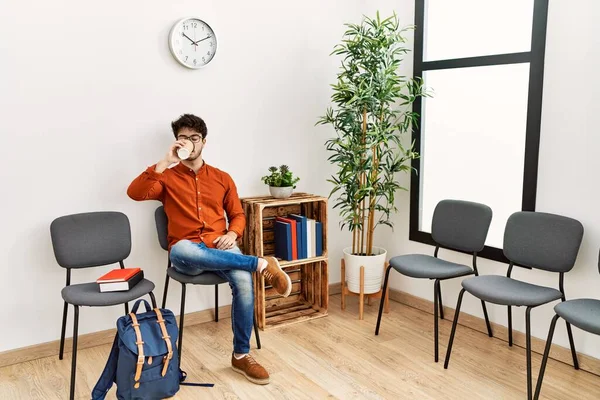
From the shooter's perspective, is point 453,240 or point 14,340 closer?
point 14,340

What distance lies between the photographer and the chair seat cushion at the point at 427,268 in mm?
2992

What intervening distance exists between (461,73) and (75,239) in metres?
2.57

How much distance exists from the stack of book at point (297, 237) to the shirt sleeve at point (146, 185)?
873 millimetres

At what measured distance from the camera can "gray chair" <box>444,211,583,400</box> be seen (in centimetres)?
260

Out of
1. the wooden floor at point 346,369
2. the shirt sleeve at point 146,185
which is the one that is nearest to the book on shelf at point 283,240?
the wooden floor at point 346,369

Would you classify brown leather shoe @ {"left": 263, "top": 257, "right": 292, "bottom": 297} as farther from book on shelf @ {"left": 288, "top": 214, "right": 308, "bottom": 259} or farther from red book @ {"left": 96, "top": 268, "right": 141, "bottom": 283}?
red book @ {"left": 96, "top": 268, "right": 141, "bottom": 283}

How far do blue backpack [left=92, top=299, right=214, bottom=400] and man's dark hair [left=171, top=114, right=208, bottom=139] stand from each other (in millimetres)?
1073

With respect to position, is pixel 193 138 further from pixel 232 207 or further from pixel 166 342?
pixel 166 342

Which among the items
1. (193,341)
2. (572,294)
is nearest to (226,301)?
(193,341)

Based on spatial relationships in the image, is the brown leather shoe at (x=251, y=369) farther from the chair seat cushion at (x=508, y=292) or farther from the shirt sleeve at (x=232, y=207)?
the chair seat cushion at (x=508, y=292)

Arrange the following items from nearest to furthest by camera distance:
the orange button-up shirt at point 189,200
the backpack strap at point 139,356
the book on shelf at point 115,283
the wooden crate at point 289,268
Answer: the backpack strap at point 139,356, the book on shelf at point 115,283, the orange button-up shirt at point 189,200, the wooden crate at point 289,268

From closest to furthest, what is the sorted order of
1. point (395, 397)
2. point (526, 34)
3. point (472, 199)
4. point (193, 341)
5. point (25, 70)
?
point (395, 397)
point (25, 70)
point (526, 34)
point (193, 341)
point (472, 199)

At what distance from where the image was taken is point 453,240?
10.8 ft

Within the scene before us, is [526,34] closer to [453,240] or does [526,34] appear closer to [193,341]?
[453,240]
